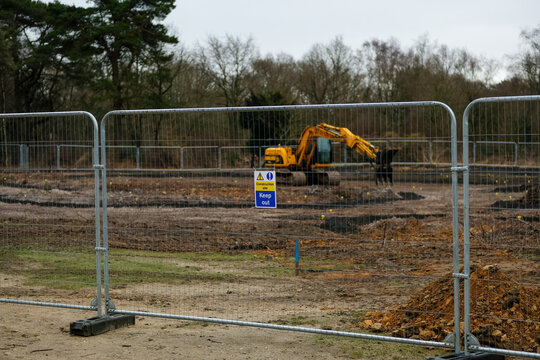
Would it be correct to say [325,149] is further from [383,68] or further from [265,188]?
[383,68]

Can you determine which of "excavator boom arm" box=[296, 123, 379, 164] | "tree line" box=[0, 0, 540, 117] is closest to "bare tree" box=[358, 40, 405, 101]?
"tree line" box=[0, 0, 540, 117]

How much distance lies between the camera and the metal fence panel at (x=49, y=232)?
909cm

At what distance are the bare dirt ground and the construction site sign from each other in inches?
21.9

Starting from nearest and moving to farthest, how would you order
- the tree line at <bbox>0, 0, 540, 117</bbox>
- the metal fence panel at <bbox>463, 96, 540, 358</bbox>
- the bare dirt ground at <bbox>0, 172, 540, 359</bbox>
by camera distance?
the metal fence panel at <bbox>463, 96, 540, 358</bbox>, the bare dirt ground at <bbox>0, 172, 540, 359</bbox>, the tree line at <bbox>0, 0, 540, 117</bbox>

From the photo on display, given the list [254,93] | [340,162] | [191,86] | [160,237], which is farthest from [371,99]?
[340,162]

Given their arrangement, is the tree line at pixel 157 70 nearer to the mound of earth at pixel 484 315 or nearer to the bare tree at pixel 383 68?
the bare tree at pixel 383 68

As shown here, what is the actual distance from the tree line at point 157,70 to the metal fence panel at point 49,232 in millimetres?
24529

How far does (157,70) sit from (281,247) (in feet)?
97.4

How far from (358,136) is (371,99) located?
35.3m

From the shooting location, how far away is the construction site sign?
707 centimetres

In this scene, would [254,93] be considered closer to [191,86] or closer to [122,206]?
[191,86]

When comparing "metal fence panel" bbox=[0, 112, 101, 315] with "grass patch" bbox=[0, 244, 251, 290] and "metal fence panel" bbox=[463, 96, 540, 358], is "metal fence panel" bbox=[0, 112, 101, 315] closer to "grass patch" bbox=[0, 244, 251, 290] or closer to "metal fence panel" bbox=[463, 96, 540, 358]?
"grass patch" bbox=[0, 244, 251, 290]

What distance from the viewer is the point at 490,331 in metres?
6.52

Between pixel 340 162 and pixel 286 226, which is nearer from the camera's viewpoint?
pixel 340 162
